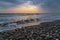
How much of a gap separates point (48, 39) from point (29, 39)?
3.06 ft

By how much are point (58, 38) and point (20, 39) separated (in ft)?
6.16

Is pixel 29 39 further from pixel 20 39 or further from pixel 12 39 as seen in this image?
pixel 12 39

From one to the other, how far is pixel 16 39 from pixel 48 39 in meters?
1.61

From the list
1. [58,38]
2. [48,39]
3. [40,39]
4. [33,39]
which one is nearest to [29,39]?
[33,39]

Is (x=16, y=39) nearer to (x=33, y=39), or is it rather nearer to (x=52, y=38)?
(x=33, y=39)

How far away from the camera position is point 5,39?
19.6 feet

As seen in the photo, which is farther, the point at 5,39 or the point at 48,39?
the point at 5,39

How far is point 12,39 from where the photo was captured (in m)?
5.86

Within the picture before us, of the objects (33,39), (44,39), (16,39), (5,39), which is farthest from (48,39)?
(5,39)

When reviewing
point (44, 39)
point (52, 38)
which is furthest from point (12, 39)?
point (52, 38)

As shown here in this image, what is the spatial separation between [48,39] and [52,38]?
22cm

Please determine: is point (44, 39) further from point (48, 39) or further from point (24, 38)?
point (24, 38)

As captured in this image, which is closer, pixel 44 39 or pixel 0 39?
pixel 44 39

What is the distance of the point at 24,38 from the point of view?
598 cm
